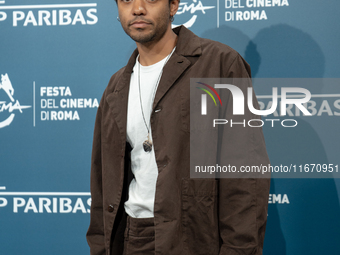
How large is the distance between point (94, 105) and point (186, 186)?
1.13m

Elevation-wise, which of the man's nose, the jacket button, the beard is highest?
the man's nose

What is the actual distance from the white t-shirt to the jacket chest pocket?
0.13 metres

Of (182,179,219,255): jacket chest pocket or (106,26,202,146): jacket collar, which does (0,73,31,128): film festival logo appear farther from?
(182,179,219,255): jacket chest pocket

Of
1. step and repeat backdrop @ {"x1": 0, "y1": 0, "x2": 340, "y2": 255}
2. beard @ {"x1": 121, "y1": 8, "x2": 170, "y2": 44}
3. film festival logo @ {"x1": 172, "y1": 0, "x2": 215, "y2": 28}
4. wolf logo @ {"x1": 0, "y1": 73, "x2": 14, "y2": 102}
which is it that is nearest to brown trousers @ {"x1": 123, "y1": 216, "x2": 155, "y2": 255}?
beard @ {"x1": 121, "y1": 8, "x2": 170, "y2": 44}

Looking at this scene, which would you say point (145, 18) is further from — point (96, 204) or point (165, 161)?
point (96, 204)

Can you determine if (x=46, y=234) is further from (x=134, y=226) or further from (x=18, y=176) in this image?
(x=134, y=226)

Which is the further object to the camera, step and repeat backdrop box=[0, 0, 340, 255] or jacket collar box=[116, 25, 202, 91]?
step and repeat backdrop box=[0, 0, 340, 255]

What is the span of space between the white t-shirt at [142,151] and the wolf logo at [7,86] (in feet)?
3.88

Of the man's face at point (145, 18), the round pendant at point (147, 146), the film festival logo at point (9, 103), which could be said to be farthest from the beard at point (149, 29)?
the film festival logo at point (9, 103)

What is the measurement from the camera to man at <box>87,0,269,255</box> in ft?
4.16

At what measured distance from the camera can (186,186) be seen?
132 centimetres

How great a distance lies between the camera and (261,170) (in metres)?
1.24

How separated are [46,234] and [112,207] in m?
1.08

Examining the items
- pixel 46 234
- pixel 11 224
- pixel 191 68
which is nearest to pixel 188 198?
pixel 191 68
